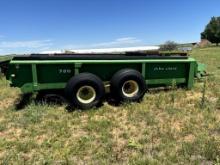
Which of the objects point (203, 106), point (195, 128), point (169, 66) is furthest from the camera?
point (169, 66)

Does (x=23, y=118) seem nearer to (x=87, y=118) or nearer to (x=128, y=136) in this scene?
(x=87, y=118)

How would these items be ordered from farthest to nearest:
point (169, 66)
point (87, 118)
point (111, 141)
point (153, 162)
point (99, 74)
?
point (169, 66), point (99, 74), point (87, 118), point (111, 141), point (153, 162)

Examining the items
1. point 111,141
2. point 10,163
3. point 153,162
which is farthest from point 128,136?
point 10,163

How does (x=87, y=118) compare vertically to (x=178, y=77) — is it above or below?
below

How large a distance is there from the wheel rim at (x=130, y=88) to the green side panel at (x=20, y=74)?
2.08 meters

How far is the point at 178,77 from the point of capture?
25.8ft

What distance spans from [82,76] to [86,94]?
1.44 ft

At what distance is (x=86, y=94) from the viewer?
658 cm

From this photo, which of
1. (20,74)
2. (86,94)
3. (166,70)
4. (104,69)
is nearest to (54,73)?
(20,74)

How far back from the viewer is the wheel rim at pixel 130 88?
6859 mm

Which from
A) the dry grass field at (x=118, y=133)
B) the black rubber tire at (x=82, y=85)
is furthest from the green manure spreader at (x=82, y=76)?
the dry grass field at (x=118, y=133)

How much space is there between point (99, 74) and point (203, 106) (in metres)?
2.37

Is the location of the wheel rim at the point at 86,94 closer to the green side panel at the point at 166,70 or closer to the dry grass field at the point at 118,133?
the dry grass field at the point at 118,133

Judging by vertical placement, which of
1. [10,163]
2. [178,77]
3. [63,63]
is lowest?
[10,163]
